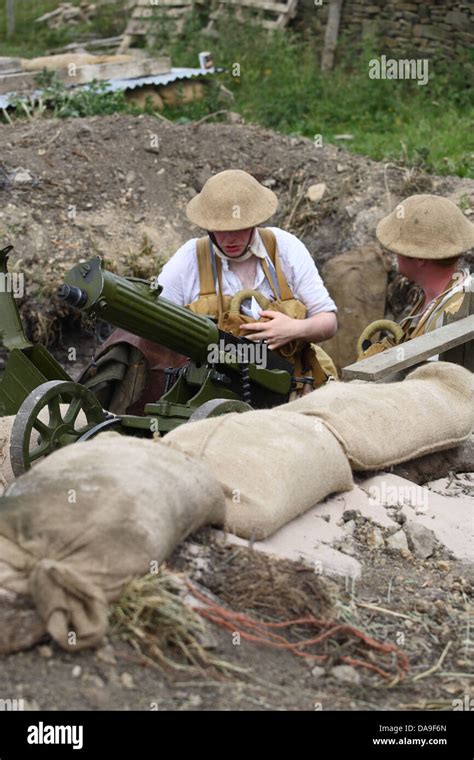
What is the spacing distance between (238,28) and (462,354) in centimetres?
928

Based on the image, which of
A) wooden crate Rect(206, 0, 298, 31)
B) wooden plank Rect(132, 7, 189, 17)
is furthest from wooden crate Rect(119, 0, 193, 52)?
wooden crate Rect(206, 0, 298, 31)

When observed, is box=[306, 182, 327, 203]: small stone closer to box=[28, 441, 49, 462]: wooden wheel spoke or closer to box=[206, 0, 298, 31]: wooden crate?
box=[28, 441, 49, 462]: wooden wheel spoke

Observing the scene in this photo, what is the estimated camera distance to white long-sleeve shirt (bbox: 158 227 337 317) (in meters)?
6.36

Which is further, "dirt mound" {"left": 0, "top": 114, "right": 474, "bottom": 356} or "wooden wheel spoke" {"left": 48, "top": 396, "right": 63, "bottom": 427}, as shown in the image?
"dirt mound" {"left": 0, "top": 114, "right": 474, "bottom": 356}

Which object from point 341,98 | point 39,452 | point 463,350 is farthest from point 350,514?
point 341,98

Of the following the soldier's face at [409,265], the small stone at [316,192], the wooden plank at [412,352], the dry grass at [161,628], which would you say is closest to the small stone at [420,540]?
the wooden plank at [412,352]

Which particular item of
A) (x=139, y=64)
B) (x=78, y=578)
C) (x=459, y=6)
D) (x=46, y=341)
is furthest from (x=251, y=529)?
(x=459, y=6)

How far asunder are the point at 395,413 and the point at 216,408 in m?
0.81

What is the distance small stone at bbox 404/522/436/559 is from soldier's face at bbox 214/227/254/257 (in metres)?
2.22

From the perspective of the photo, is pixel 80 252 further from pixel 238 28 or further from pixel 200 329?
pixel 238 28

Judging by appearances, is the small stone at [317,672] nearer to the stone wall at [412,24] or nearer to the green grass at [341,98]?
the green grass at [341,98]

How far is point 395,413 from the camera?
5078 millimetres

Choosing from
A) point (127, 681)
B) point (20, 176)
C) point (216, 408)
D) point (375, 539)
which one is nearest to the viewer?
point (127, 681)

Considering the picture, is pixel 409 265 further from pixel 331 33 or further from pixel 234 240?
pixel 331 33
